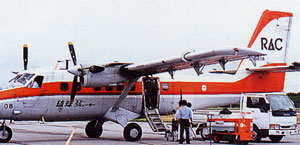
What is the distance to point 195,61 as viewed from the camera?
55.5 ft

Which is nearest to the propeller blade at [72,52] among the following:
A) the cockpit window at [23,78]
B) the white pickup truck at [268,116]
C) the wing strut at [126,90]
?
the cockpit window at [23,78]

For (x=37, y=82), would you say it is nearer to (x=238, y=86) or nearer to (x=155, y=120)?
(x=155, y=120)

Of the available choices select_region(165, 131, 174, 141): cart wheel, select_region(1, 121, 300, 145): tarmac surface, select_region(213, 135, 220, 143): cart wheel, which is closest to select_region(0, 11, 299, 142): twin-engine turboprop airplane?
select_region(165, 131, 174, 141): cart wheel

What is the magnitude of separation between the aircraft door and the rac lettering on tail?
6364 millimetres

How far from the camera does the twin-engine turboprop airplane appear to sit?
1780 cm

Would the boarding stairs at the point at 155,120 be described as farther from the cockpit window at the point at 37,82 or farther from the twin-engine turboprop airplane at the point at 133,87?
the cockpit window at the point at 37,82

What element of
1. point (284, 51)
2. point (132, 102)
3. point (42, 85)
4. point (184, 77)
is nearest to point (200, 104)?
point (184, 77)

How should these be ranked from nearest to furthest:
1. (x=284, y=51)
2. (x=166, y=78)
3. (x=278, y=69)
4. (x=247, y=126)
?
1. (x=247, y=126)
2. (x=278, y=69)
3. (x=166, y=78)
4. (x=284, y=51)

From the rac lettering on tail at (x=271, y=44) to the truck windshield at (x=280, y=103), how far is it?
12.4 ft

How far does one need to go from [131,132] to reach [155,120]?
1.44 meters

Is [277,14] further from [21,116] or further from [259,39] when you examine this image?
[21,116]

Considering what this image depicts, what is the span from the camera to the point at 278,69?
20.0 m

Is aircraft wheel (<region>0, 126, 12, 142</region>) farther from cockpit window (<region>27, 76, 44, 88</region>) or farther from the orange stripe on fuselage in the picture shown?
the orange stripe on fuselage

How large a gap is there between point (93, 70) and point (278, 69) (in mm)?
8765
